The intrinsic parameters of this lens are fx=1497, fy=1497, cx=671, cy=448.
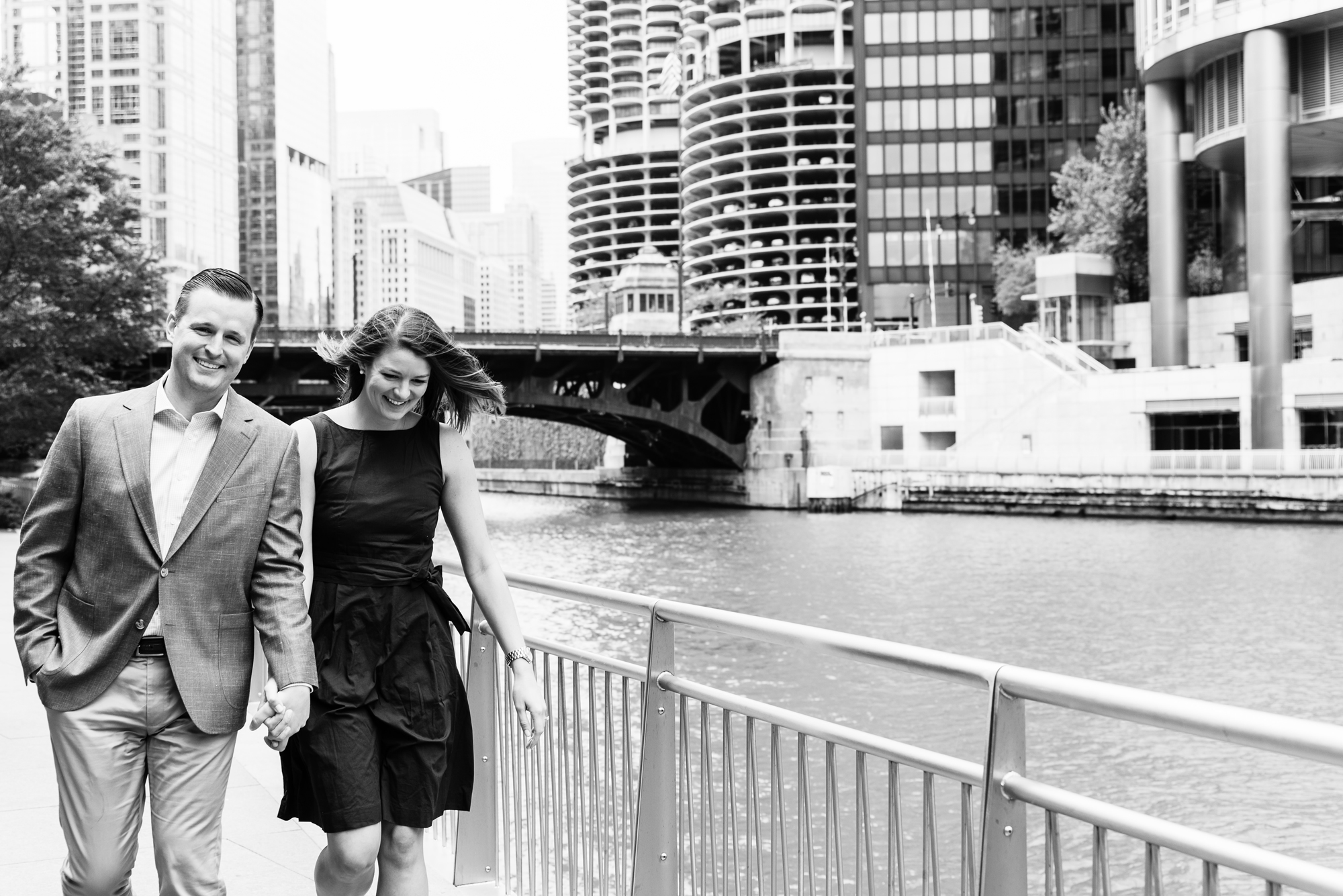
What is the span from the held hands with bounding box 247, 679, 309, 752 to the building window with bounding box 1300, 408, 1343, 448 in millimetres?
50765

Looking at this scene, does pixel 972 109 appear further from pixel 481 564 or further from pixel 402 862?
pixel 402 862

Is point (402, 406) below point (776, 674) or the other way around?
the other way around

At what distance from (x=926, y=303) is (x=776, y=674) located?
8090 cm

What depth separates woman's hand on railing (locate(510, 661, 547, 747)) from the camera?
13.6ft

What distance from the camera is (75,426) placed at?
3543 millimetres

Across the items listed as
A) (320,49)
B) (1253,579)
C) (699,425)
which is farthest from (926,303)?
(320,49)

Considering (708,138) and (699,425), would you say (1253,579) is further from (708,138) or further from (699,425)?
(708,138)

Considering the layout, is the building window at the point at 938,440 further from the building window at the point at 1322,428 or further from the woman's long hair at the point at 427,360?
the woman's long hair at the point at 427,360

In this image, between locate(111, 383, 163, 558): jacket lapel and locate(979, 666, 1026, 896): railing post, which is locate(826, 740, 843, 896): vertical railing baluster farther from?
locate(111, 383, 163, 558): jacket lapel

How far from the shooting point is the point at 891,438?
209 ft

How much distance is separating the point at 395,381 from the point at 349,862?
1254 mm

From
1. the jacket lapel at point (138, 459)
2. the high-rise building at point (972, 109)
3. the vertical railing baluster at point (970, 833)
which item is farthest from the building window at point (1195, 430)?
the jacket lapel at point (138, 459)

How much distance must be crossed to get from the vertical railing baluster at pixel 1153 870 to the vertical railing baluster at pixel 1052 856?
18 centimetres

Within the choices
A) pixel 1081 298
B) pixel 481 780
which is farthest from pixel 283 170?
pixel 481 780
